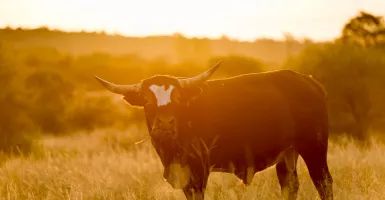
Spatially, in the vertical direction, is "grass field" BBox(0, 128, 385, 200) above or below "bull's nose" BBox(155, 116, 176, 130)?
below

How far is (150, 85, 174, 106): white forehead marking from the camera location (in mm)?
5984

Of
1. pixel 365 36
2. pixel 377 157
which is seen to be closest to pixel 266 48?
pixel 365 36

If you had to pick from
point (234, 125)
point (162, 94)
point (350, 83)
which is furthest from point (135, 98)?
point (350, 83)

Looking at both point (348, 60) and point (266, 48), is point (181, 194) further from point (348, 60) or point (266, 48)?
point (266, 48)

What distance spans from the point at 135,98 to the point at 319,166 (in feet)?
8.33

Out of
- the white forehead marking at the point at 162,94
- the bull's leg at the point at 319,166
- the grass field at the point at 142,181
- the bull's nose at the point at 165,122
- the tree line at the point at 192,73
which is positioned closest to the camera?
the bull's nose at the point at 165,122

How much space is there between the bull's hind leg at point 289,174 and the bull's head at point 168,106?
1.81 meters

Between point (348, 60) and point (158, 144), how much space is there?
1394 cm

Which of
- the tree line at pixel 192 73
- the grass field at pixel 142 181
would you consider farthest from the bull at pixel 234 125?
the tree line at pixel 192 73

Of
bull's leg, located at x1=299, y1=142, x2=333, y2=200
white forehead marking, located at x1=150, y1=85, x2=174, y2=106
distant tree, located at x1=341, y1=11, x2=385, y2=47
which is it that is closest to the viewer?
white forehead marking, located at x1=150, y1=85, x2=174, y2=106

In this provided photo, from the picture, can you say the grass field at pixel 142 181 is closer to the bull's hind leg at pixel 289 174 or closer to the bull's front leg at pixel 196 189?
the bull's hind leg at pixel 289 174

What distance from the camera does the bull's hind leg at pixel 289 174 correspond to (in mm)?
7582

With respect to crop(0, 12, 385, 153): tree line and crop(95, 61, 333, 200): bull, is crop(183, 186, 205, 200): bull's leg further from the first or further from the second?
crop(0, 12, 385, 153): tree line

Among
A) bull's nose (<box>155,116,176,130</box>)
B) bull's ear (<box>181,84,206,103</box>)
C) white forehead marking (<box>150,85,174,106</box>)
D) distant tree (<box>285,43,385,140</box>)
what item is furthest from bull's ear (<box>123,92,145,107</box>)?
distant tree (<box>285,43,385,140</box>)
